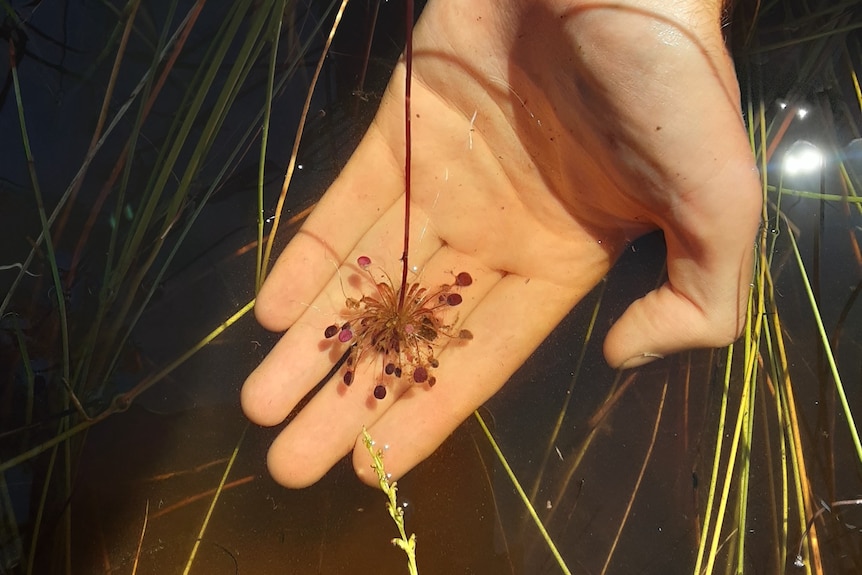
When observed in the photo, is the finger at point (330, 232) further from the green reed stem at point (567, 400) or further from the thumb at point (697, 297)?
the thumb at point (697, 297)

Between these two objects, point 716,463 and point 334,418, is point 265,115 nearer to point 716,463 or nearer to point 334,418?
point 334,418

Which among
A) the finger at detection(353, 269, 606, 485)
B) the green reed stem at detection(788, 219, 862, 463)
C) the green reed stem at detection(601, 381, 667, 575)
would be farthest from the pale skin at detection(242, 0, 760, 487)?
the green reed stem at detection(788, 219, 862, 463)

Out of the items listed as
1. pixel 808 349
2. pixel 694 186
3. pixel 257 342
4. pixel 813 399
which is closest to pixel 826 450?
pixel 813 399

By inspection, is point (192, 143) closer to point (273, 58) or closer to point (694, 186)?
point (273, 58)

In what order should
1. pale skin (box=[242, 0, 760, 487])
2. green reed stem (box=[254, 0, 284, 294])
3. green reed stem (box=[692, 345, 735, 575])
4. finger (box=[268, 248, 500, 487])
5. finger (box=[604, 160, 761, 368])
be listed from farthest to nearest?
green reed stem (box=[254, 0, 284, 294])
finger (box=[268, 248, 500, 487])
green reed stem (box=[692, 345, 735, 575])
pale skin (box=[242, 0, 760, 487])
finger (box=[604, 160, 761, 368])

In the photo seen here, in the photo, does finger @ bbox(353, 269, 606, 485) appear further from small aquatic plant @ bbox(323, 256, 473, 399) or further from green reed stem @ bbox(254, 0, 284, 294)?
green reed stem @ bbox(254, 0, 284, 294)

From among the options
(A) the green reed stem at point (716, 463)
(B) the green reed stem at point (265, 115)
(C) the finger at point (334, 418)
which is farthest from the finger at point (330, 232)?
(A) the green reed stem at point (716, 463)
